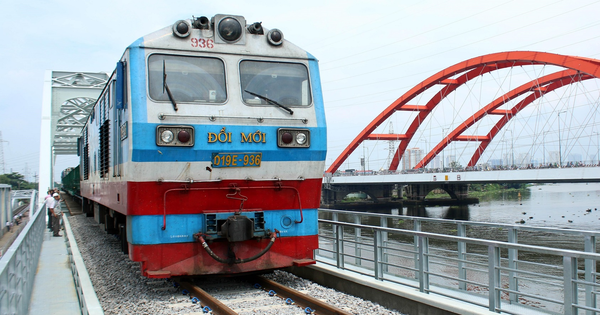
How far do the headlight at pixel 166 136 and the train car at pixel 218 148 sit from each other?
0.01 meters

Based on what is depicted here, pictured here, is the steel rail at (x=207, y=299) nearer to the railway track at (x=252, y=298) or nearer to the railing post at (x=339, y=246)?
the railway track at (x=252, y=298)

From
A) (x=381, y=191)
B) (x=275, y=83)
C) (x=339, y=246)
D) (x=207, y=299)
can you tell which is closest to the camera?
(x=207, y=299)

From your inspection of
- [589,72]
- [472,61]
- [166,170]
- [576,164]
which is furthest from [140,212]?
[472,61]

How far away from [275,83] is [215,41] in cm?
103

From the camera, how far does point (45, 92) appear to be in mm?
43344

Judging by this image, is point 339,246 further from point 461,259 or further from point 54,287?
point 54,287

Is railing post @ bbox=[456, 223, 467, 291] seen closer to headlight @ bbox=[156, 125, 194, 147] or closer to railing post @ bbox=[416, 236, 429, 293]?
railing post @ bbox=[416, 236, 429, 293]

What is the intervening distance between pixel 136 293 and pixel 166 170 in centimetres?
187

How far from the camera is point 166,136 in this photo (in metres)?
6.83

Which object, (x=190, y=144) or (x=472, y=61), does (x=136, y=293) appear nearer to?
(x=190, y=144)

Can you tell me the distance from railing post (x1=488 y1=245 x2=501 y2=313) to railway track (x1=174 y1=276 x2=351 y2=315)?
59.5 inches

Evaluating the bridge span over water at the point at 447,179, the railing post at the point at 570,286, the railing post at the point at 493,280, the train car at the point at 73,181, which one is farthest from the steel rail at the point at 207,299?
the bridge span over water at the point at 447,179

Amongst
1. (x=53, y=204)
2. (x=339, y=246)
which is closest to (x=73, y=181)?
(x=53, y=204)

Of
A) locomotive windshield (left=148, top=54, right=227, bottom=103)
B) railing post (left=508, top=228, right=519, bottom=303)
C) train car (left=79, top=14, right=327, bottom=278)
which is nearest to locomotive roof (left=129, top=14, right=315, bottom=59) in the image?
train car (left=79, top=14, right=327, bottom=278)
